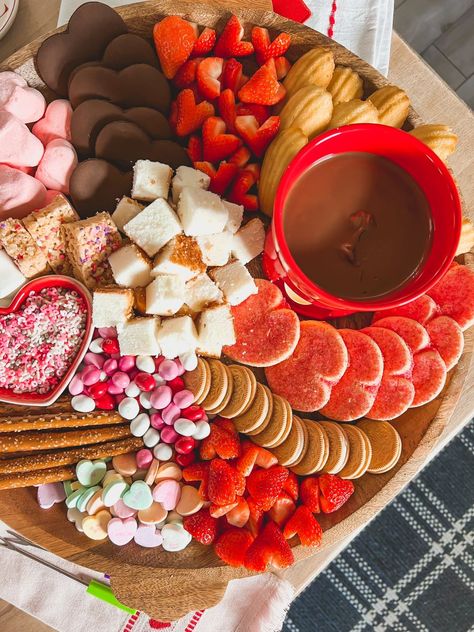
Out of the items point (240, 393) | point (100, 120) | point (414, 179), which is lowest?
point (240, 393)

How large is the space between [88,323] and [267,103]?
583mm

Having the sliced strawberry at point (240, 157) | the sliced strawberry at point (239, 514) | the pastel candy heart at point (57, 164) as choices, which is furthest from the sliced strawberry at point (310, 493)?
the pastel candy heart at point (57, 164)

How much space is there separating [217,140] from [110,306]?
0.41 metres

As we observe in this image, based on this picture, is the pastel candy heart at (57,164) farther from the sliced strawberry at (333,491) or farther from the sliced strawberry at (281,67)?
the sliced strawberry at (333,491)

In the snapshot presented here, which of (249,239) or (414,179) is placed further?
(249,239)

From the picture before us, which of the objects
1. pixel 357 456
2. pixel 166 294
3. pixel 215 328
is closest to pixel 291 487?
pixel 357 456

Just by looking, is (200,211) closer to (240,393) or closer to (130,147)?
(130,147)

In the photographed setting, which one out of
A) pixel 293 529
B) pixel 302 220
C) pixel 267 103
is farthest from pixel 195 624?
pixel 267 103

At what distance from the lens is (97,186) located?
1.14m

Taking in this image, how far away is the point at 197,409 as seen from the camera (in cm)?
115

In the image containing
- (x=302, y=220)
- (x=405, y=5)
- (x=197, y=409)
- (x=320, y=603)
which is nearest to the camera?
(x=302, y=220)

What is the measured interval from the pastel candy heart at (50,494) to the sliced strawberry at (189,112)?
78cm

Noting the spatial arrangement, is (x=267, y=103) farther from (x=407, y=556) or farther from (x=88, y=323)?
(x=407, y=556)

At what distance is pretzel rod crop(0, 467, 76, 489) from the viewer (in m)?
1.10
